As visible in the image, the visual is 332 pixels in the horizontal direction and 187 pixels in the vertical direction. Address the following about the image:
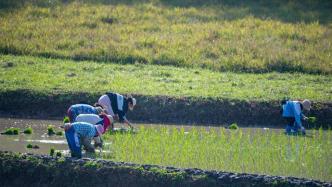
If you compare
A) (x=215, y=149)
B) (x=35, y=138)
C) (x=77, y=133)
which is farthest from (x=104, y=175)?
(x=35, y=138)

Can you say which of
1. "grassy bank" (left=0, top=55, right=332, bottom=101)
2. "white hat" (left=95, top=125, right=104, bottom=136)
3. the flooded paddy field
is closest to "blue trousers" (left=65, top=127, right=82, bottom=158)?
the flooded paddy field

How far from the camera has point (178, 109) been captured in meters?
21.6

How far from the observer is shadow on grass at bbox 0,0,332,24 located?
110ft

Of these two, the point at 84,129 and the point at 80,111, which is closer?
the point at 84,129

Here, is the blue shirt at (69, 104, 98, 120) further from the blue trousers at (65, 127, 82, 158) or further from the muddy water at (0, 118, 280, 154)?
the blue trousers at (65, 127, 82, 158)

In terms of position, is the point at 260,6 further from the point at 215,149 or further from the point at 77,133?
the point at 77,133

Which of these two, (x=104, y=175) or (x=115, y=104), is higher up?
(x=115, y=104)

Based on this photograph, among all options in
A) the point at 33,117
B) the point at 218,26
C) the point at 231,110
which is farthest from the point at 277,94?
the point at 218,26

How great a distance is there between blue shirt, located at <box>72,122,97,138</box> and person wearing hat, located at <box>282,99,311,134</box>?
5.22 meters

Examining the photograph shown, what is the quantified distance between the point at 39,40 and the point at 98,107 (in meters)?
11.0

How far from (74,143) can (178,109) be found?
20.8ft

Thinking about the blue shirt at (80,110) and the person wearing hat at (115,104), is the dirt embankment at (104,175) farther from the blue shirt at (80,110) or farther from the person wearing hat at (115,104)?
the person wearing hat at (115,104)

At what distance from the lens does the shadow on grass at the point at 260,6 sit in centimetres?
3366

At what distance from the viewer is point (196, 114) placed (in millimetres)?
21516
